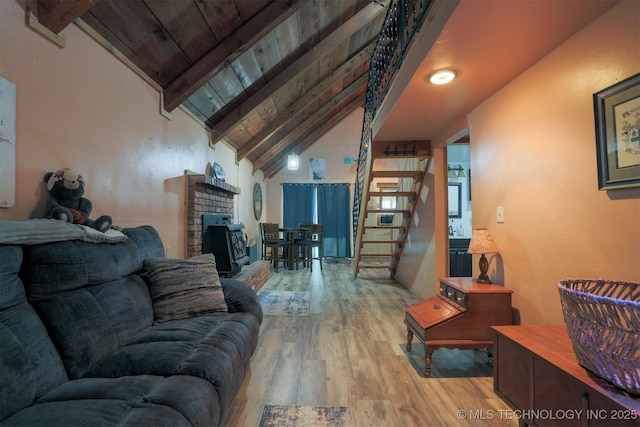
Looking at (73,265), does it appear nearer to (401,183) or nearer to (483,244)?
(483,244)

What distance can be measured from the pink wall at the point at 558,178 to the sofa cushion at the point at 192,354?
6.14 feet

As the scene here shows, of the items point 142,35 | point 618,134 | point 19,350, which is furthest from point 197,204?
point 618,134

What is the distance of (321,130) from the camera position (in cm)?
756

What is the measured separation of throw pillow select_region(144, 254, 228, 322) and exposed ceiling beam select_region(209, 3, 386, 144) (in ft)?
7.76

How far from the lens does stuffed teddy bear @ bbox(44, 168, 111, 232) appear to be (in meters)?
1.48

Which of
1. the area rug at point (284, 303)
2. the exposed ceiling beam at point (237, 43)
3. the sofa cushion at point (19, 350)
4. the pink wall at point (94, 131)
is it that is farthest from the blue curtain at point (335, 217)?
the sofa cushion at point (19, 350)

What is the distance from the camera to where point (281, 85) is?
348 centimetres

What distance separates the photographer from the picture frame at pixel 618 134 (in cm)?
120

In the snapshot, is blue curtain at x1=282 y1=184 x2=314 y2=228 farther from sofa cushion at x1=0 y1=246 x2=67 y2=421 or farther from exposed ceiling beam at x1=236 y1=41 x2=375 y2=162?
sofa cushion at x1=0 y1=246 x2=67 y2=421

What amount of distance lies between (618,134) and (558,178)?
40 centimetres

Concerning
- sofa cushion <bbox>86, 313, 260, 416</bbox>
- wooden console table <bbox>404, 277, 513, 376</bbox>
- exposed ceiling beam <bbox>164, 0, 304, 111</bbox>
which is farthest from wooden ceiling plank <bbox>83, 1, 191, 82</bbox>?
wooden console table <bbox>404, 277, 513, 376</bbox>

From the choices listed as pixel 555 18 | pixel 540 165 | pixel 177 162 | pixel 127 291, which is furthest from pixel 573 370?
pixel 177 162

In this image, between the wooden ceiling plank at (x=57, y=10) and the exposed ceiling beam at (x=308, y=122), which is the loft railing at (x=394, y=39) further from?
the exposed ceiling beam at (x=308, y=122)

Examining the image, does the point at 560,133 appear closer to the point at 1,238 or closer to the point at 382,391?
the point at 382,391
